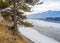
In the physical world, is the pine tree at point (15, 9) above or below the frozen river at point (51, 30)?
above

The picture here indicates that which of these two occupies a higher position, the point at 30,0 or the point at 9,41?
the point at 30,0

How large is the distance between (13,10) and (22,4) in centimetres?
111

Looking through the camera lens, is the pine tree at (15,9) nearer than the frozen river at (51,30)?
Yes

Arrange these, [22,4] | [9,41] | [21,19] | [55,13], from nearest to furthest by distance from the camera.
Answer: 1. [9,41]
2. [22,4]
3. [21,19]
4. [55,13]

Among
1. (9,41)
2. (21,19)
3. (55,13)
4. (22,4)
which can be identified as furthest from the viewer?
(55,13)

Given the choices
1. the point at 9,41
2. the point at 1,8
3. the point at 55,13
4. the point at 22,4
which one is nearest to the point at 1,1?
the point at 1,8

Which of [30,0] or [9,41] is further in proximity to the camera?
[30,0]

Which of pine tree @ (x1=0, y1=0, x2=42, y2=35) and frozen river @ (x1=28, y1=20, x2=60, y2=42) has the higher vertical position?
pine tree @ (x1=0, y1=0, x2=42, y2=35)

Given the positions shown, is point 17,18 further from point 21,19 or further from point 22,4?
point 22,4

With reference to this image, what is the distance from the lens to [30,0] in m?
23.8

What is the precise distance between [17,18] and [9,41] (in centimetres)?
380

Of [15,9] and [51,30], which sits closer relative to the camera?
[15,9]

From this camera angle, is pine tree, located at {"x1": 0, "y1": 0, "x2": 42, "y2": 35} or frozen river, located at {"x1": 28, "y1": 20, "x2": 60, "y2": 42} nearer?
pine tree, located at {"x1": 0, "y1": 0, "x2": 42, "y2": 35}

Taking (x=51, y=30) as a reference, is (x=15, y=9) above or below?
above
